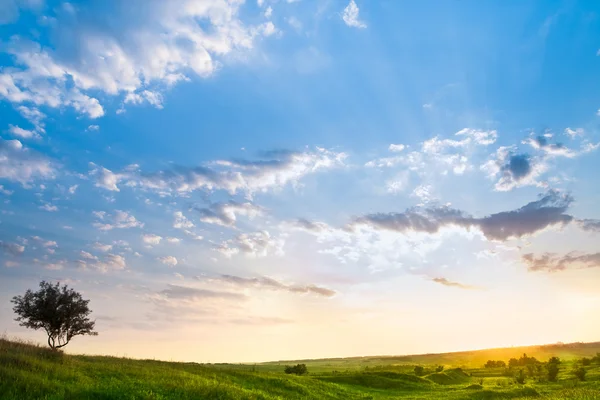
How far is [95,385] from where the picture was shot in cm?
2545

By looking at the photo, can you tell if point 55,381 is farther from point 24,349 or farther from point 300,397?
point 300,397

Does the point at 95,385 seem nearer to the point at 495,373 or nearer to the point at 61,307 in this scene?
the point at 61,307

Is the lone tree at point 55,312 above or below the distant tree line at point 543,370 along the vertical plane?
above

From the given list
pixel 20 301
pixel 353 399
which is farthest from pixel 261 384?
pixel 20 301

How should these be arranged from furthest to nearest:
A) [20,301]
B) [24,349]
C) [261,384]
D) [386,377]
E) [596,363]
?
[596,363] → [386,377] → [20,301] → [261,384] → [24,349]

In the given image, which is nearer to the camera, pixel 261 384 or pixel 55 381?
pixel 55 381

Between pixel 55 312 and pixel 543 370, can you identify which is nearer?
pixel 55 312

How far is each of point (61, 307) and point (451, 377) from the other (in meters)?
63.7

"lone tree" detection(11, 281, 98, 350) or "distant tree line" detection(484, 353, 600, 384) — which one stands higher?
"lone tree" detection(11, 281, 98, 350)

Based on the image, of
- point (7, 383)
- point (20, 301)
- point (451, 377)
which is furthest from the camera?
point (451, 377)

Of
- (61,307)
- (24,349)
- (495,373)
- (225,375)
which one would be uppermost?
(61,307)

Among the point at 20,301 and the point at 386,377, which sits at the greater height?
the point at 20,301

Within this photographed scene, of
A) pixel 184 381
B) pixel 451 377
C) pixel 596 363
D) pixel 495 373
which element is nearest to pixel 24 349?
pixel 184 381

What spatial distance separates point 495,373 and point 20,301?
291 feet
